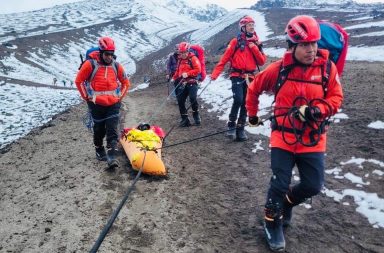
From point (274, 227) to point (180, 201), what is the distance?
82.8 inches

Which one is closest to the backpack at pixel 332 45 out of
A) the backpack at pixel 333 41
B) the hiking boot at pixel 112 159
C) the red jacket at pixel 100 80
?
the backpack at pixel 333 41

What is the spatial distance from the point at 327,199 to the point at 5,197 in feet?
20.4

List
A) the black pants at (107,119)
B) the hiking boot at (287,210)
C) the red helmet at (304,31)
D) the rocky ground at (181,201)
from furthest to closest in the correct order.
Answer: the black pants at (107,119), the rocky ground at (181,201), the hiking boot at (287,210), the red helmet at (304,31)

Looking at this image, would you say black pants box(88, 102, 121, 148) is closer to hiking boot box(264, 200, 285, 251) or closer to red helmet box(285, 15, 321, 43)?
hiking boot box(264, 200, 285, 251)

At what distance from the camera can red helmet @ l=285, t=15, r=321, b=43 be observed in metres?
4.45

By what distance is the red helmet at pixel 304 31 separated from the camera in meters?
4.45

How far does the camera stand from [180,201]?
667cm

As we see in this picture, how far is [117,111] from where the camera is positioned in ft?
27.6

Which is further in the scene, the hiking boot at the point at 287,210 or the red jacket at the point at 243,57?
the red jacket at the point at 243,57

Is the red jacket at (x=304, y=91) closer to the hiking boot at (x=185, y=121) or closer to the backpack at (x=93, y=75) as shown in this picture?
the backpack at (x=93, y=75)

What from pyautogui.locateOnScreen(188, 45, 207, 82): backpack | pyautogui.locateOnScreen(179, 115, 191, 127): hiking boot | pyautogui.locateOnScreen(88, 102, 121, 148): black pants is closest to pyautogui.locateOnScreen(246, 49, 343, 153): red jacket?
pyautogui.locateOnScreen(88, 102, 121, 148): black pants

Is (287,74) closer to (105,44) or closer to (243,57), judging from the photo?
(105,44)

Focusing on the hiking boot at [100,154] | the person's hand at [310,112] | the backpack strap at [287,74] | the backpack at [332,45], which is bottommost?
the hiking boot at [100,154]

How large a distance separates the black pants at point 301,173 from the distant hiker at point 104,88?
4176 mm
